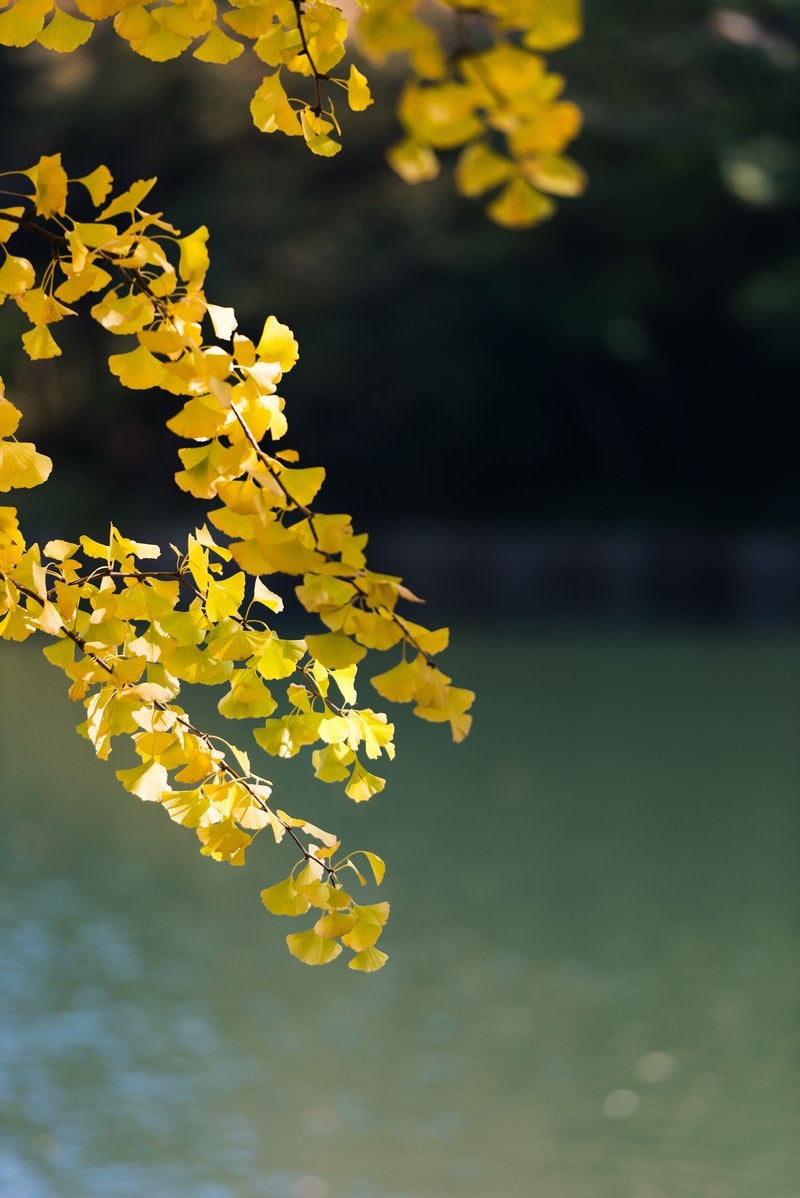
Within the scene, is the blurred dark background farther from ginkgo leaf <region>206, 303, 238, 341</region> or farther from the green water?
ginkgo leaf <region>206, 303, 238, 341</region>

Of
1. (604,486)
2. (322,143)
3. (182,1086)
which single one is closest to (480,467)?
(604,486)

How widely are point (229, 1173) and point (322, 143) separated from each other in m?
1.96

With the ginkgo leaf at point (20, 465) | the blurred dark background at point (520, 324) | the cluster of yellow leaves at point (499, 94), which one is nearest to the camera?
the cluster of yellow leaves at point (499, 94)

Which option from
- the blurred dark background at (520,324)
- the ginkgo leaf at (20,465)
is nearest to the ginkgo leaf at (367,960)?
the ginkgo leaf at (20,465)

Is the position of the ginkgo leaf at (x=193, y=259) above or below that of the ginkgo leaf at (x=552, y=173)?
above

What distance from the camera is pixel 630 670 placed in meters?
8.12

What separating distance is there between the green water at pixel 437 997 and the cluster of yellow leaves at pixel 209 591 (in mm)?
1670

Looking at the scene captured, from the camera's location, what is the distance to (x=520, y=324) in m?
12.4

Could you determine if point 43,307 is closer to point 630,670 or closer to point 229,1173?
point 229,1173

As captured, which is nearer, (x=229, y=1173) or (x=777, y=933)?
(x=229, y=1173)

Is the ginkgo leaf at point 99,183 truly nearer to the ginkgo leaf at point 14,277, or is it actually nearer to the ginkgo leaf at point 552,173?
the ginkgo leaf at point 14,277

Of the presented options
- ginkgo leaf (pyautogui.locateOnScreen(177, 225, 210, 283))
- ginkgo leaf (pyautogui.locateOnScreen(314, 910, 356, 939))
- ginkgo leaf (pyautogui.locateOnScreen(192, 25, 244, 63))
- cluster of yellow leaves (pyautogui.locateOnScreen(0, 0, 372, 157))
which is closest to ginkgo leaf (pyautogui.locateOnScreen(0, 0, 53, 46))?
cluster of yellow leaves (pyautogui.locateOnScreen(0, 0, 372, 157))

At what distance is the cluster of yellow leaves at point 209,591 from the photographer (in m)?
0.94

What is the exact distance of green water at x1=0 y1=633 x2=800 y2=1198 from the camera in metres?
2.73
